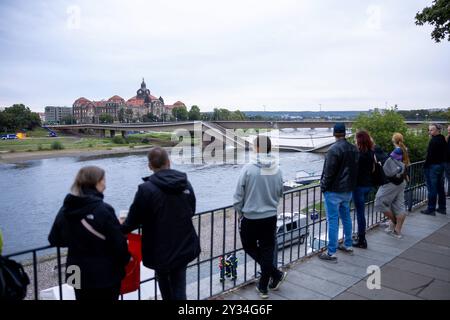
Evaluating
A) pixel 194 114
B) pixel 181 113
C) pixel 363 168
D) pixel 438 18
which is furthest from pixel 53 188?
pixel 181 113

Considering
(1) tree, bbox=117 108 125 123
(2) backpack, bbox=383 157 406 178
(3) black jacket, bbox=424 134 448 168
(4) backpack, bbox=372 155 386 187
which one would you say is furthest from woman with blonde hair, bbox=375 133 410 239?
(1) tree, bbox=117 108 125 123

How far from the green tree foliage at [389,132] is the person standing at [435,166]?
57.4 ft

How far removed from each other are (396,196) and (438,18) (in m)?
8.31

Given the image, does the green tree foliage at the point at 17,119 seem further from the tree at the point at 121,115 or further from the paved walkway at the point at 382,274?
the paved walkway at the point at 382,274

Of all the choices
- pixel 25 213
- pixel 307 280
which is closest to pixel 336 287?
pixel 307 280

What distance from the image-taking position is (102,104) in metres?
157

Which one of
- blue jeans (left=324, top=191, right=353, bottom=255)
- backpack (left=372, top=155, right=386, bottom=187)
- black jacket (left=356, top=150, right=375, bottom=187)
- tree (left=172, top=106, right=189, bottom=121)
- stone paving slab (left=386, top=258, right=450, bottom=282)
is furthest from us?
tree (left=172, top=106, right=189, bottom=121)

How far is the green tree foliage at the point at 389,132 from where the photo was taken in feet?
80.3

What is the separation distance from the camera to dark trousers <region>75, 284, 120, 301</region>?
284 centimetres

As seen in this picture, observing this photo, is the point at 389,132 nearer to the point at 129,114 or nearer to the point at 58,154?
the point at 58,154

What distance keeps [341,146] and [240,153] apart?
61.9 metres

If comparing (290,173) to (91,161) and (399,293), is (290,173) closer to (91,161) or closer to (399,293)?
(91,161)

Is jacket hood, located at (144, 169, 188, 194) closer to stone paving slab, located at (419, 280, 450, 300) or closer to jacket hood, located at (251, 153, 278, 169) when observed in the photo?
jacket hood, located at (251, 153, 278, 169)

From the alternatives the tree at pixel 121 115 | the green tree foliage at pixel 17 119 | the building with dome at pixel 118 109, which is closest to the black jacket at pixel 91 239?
the green tree foliage at pixel 17 119
